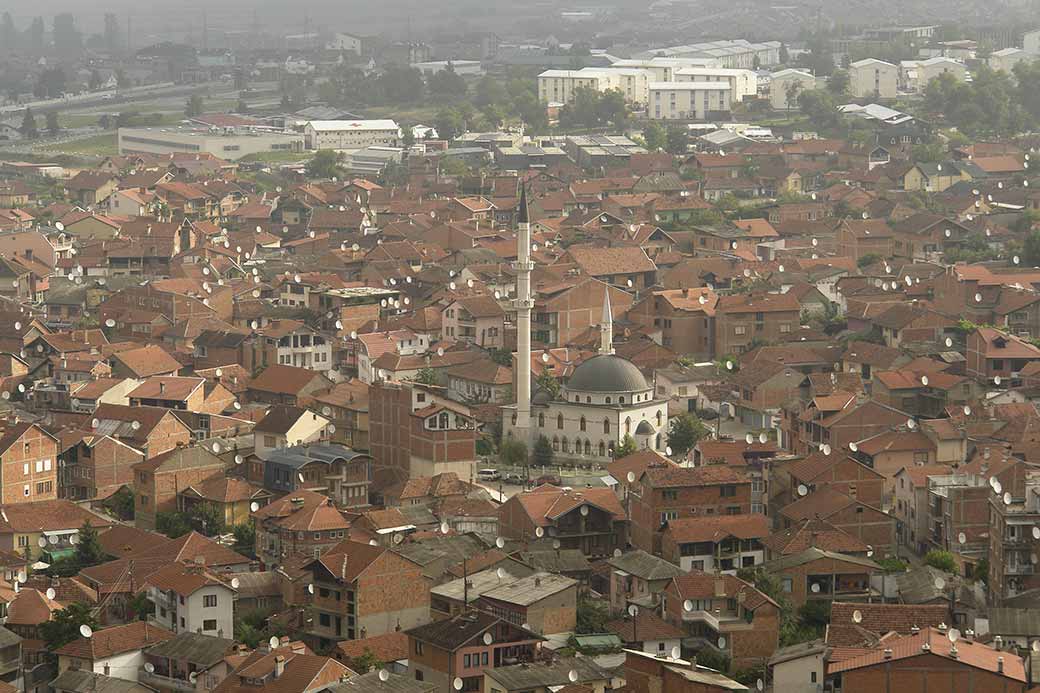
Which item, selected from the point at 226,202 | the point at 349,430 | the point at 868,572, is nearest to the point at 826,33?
the point at 226,202

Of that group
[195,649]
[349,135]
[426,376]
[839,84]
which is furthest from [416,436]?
[839,84]

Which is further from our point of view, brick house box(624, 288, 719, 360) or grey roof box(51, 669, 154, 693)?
brick house box(624, 288, 719, 360)

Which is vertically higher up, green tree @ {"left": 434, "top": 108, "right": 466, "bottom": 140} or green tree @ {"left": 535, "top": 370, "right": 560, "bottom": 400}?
green tree @ {"left": 535, "top": 370, "right": 560, "bottom": 400}

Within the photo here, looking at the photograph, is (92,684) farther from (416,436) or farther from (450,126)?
(450,126)

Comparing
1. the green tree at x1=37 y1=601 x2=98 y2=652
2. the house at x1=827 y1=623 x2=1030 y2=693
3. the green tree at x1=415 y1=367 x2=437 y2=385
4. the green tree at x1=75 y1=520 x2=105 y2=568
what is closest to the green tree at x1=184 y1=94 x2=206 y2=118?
the green tree at x1=415 y1=367 x2=437 y2=385

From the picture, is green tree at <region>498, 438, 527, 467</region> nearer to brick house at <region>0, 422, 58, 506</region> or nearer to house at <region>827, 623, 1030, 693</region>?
brick house at <region>0, 422, 58, 506</region>

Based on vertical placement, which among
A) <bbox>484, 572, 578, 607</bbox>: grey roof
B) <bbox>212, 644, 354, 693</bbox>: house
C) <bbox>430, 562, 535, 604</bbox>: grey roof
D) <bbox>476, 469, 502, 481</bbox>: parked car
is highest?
<bbox>212, 644, 354, 693</bbox>: house
